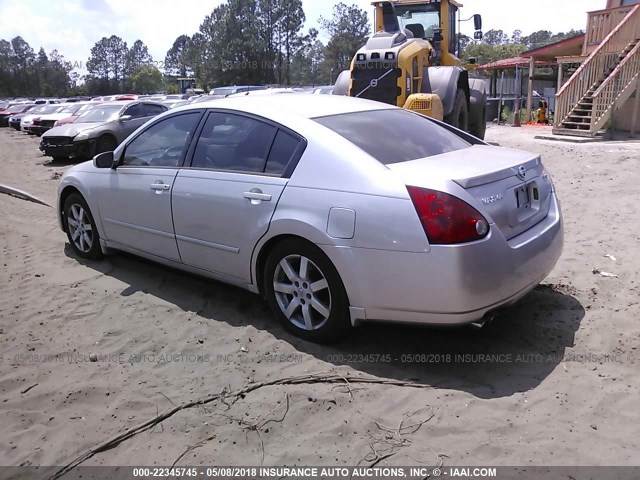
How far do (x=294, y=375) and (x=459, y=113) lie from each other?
9366 millimetres

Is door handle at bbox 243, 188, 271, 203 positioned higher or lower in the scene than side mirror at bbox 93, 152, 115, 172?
lower

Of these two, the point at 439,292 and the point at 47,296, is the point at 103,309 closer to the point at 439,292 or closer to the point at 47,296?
the point at 47,296

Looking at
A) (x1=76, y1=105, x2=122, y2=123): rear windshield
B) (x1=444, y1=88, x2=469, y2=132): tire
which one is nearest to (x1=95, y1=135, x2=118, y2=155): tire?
(x1=76, y1=105, x2=122, y2=123): rear windshield

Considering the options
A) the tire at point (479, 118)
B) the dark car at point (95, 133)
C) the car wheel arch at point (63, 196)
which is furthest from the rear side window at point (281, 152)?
the dark car at point (95, 133)

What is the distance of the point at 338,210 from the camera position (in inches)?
136

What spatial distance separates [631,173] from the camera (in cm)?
887

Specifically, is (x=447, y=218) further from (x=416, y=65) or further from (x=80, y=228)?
(x=416, y=65)

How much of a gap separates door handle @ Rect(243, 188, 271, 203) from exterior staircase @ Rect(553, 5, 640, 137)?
13.6 metres

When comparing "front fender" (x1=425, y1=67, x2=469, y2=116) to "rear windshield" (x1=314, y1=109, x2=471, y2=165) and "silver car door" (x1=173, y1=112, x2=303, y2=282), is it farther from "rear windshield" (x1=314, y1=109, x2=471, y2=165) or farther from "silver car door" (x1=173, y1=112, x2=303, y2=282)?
"silver car door" (x1=173, y1=112, x2=303, y2=282)

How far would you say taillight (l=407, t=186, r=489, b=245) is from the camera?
3.17 meters

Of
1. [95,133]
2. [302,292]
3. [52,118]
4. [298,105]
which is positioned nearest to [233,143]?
[298,105]

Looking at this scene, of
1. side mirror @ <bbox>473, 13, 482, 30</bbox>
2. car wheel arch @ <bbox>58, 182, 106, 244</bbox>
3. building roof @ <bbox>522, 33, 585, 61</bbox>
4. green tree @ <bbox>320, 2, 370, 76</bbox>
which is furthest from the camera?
green tree @ <bbox>320, 2, 370, 76</bbox>

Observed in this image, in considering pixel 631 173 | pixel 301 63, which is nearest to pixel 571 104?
pixel 631 173

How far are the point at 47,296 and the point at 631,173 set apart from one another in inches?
325
